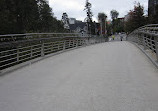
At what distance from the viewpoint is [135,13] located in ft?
114

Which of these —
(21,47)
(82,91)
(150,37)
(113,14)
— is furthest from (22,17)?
(113,14)

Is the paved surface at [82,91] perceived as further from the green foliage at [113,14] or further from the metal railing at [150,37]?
the green foliage at [113,14]

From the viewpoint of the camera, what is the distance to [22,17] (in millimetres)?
40875

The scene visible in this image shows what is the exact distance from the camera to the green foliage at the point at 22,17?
29719mm

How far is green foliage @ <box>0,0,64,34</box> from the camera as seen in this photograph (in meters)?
29.7

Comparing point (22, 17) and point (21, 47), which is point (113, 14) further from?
point (21, 47)

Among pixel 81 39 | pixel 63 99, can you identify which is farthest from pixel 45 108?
pixel 81 39

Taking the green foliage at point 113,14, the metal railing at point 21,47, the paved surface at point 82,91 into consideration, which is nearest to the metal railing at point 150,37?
the paved surface at point 82,91

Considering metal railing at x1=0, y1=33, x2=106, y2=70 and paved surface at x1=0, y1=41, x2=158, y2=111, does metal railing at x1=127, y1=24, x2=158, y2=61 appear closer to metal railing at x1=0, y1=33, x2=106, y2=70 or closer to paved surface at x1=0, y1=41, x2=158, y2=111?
paved surface at x1=0, y1=41, x2=158, y2=111

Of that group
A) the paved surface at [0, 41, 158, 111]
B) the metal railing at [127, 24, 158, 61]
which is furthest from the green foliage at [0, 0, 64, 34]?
the paved surface at [0, 41, 158, 111]

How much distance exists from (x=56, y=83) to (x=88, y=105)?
2.00 m

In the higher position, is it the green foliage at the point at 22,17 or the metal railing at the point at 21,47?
the green foliage at the point at 22,17

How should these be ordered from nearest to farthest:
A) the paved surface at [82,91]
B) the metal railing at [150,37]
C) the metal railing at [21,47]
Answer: the paved surface at [82,91]
the metal railing at [150,37]
the metal railing at [21,47]

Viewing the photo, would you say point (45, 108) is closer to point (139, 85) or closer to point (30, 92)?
point (30, 92)
